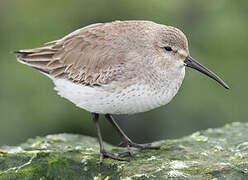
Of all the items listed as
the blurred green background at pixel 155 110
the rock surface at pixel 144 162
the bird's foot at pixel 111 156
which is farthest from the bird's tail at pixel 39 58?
the blurred green background at pixel 155 110

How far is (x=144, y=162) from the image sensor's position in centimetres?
548

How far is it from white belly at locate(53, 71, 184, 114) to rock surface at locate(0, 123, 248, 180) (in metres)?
0.56

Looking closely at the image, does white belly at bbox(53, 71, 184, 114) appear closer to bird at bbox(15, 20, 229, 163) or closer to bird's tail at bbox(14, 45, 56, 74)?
bird at bbox(15, 20, 229, 163)

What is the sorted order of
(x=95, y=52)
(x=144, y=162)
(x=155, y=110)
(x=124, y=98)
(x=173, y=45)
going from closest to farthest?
1. (x=144, y=162)
2. (x=124, y=98)
3. (x=173, y=45)
4. (x=95, y=52)
5. (x=155, y=110)

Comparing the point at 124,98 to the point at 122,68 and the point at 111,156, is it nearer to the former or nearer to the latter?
the point at 122,68

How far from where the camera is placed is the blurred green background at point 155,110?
8680 mm

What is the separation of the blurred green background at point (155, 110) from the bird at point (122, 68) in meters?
2.44

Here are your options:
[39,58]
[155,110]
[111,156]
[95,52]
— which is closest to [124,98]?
[111,156]

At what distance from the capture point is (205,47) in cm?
952

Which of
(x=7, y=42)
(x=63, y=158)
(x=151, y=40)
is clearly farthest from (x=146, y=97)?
(x=7, y=42)

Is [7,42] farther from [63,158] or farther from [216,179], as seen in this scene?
[216,179]

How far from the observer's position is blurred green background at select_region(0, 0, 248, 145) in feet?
28.5

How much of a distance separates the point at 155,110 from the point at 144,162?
3261 mm

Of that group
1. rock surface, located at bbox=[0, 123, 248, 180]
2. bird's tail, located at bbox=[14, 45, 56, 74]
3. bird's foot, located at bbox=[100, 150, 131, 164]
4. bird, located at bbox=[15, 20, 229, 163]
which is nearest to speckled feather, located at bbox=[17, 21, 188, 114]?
bird, located at bbox=[15, 20, 229, 163]
